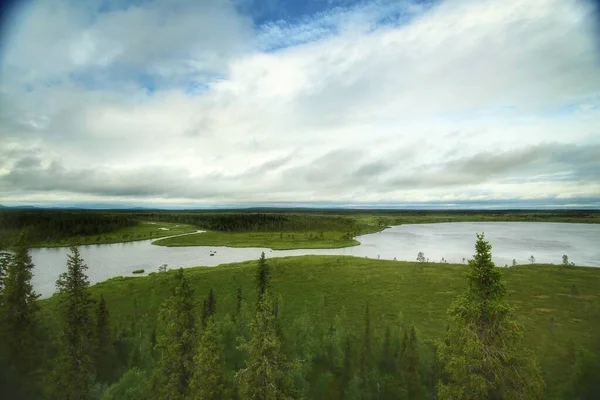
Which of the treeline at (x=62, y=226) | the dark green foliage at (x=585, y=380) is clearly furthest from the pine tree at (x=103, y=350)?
the treeline at (x=62, y=226)

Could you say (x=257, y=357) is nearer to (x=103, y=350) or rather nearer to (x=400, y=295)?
(x=103, y=350)


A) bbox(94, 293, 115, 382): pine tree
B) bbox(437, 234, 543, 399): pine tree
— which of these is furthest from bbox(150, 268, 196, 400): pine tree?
bbox(437, 234, 543, 399): pine tree

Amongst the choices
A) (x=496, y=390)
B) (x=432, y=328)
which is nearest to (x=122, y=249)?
(x=432, y=328)

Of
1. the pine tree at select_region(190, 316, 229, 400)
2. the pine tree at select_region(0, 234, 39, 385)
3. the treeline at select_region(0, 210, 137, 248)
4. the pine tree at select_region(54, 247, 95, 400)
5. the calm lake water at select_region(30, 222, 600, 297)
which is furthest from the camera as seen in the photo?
the treeline at select_region(0, 210, 137, 248)

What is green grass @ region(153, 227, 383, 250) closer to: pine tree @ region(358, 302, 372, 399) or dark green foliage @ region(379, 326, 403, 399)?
dark green foliage @ region(379, 326, 403, 399)

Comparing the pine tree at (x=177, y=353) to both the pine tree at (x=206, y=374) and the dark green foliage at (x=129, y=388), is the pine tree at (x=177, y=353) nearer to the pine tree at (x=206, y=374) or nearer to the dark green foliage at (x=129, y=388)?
the pine tree at (x=206, y=374)

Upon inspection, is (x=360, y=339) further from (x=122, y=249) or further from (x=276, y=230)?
(x=276, y=230)

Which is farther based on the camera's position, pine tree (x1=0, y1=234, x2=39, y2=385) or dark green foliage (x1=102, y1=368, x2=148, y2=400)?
pine tree (x1=0, y1=234, x2=39, y2=385)
